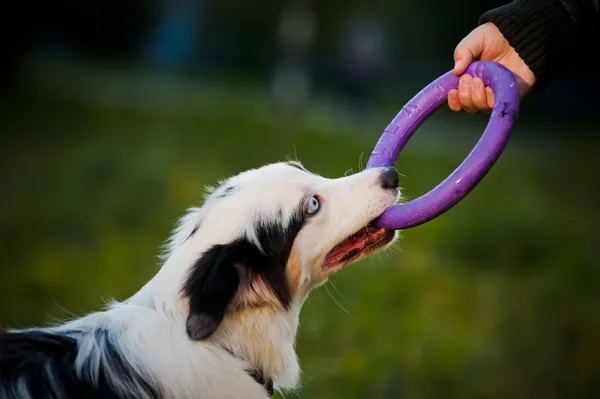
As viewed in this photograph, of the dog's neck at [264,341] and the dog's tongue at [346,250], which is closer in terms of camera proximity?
the dog's neck at [264,341]

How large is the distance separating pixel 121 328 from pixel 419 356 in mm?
3167

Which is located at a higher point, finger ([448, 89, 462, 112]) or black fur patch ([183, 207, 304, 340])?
finger ([448, 89, 462, 112])

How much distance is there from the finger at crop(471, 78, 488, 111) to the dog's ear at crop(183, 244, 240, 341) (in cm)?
155

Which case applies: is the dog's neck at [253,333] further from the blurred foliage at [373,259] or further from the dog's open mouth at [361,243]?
the blurred foliage at [373,259]

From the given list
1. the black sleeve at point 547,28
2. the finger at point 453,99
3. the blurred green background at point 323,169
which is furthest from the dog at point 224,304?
the blurred green background at point 323,169

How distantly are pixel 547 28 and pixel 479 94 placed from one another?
18.1 inches

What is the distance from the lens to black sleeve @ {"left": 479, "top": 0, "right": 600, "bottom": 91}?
471 cm

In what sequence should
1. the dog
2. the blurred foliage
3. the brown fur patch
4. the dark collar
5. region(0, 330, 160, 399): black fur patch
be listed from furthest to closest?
the blurred foliage, the brown fur patch, the dark collar, the dog, region(0, 330, 160, 399): black fur patch

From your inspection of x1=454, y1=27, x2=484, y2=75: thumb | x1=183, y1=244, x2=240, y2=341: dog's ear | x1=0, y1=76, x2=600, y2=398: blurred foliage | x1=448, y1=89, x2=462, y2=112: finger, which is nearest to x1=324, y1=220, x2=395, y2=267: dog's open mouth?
x1=183, y1=244, x2=240, y2=341: dog's ear

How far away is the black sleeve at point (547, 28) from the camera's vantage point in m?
4.71

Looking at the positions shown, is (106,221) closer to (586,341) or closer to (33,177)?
(33,177)

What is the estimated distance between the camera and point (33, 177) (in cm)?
1149

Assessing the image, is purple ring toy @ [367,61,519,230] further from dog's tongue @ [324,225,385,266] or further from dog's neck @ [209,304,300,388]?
dog's neck @ [209,304,300,388]

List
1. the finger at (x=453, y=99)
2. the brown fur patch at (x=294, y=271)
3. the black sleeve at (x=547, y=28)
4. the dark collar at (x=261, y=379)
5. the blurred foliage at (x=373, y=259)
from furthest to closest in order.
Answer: the blurred foliage at (x=373, y=259), the finger at (x=453, y=99), the black sleeve at (x=547, y=28), the brown fur patch at (x=294, y=271), the dark collar at (x=261, y=379)
